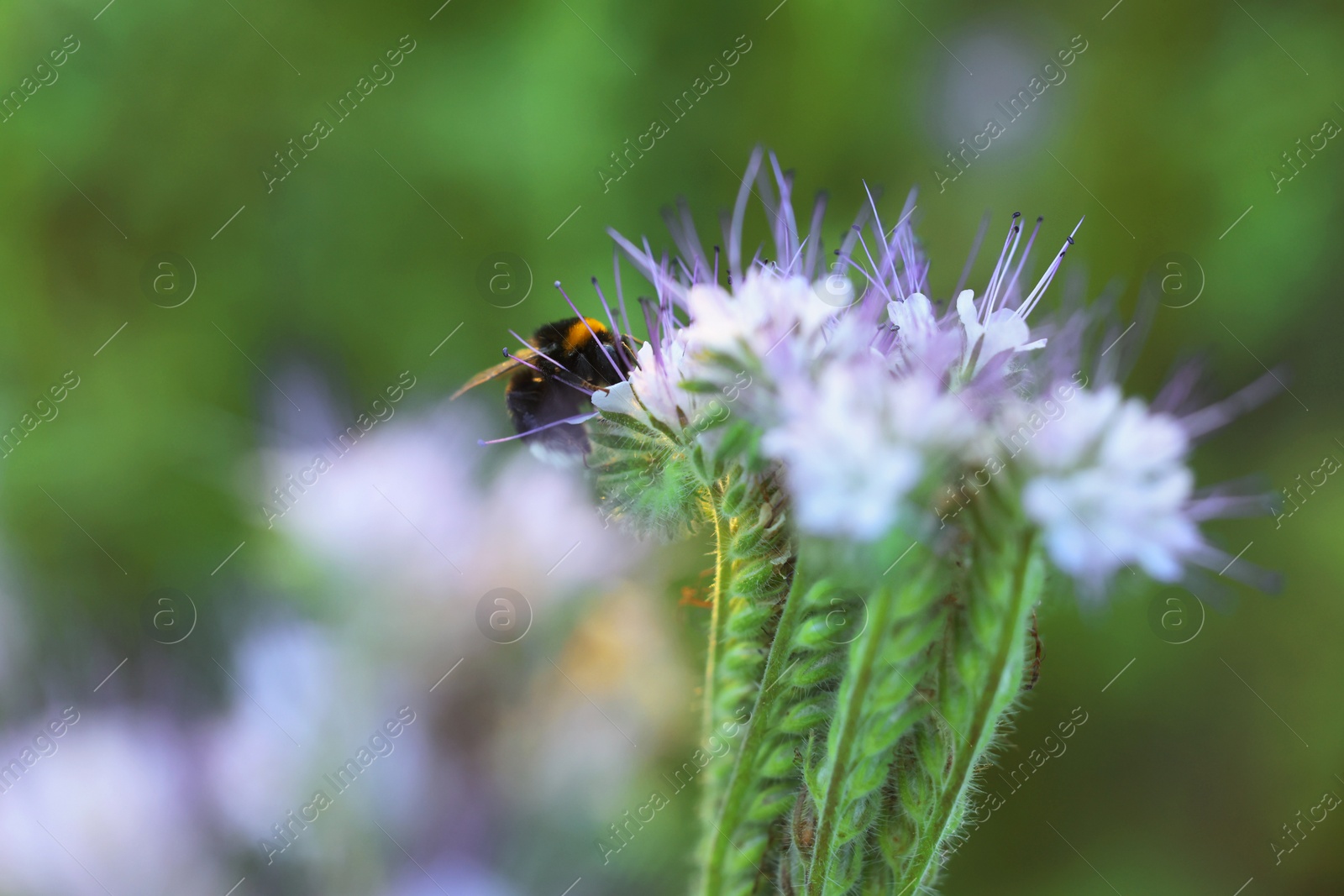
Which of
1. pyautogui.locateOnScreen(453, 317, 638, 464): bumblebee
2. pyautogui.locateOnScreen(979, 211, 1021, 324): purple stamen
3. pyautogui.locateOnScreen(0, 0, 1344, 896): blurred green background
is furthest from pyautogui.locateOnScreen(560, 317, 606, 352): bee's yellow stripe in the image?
pyautogui.locateOnScreen(0, 0, 1344, 896): blurred green background

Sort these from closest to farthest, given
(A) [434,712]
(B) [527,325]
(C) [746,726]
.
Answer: (C) [746,726] → (A) [434,712] → (B) [527,325]

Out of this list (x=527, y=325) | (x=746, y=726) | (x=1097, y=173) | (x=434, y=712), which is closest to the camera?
(x=746, y=726)

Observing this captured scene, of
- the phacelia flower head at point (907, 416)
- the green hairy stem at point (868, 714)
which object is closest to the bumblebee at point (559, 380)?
the phacelia flower head at point (907, 416)

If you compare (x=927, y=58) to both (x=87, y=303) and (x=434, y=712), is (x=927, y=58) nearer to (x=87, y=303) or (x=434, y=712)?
(x=434, y=712)

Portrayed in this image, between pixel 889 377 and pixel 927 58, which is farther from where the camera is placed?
pixel 927 58

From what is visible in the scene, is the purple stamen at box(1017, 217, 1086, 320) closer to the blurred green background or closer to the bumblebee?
the bumblebee

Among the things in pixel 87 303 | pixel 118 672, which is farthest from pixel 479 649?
pixel 87 303
